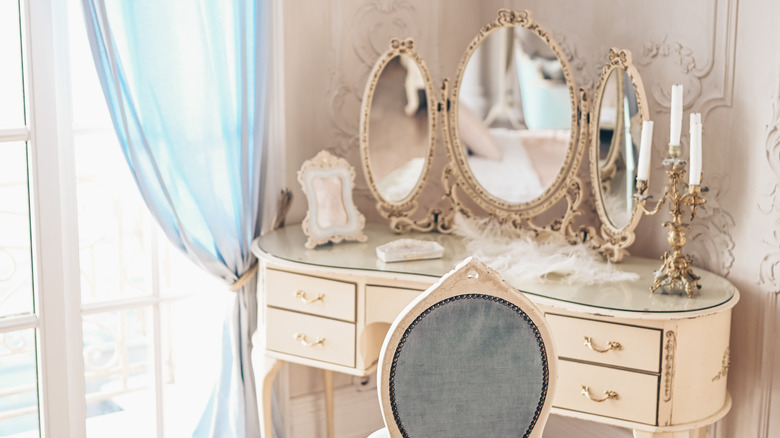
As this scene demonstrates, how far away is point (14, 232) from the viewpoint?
2.36 metres

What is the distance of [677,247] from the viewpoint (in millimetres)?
2127

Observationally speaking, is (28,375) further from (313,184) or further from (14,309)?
(313,184)

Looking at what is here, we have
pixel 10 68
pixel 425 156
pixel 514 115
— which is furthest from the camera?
pixel 425 156

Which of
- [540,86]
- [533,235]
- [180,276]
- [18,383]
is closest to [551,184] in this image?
[533,235]

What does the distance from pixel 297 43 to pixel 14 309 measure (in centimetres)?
119

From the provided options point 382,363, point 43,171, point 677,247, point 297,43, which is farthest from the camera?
point 297,43

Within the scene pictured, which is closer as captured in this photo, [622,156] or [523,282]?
[523,282]

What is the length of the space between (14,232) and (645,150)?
1728mm

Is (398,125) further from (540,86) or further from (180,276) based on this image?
(180,276)

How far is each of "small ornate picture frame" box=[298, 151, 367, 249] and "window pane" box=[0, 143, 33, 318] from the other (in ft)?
2.58

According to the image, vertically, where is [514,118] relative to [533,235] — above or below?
above

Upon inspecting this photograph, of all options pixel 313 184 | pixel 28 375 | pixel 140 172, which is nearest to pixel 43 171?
pixel 140 172

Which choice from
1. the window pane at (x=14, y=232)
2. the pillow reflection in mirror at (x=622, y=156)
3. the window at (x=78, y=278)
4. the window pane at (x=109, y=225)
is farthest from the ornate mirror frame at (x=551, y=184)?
the window pane at (x=14, y=232)

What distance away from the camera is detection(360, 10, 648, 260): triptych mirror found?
2.34 m
